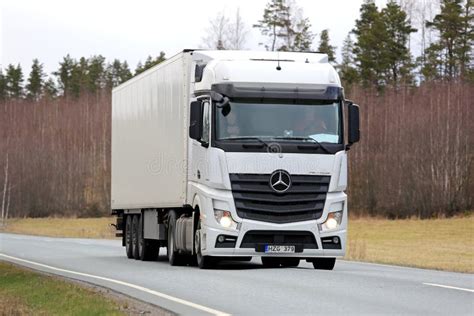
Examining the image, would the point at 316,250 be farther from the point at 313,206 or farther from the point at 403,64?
the point at 403,64

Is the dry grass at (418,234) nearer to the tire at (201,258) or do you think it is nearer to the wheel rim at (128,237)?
the wheel rim at (128,237)

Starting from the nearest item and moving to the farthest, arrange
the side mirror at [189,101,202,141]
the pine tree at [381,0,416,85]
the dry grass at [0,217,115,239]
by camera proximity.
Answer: the side mirror at [189,101,202,141] → the dry grass at [0,217,115,239] → the pine tree at [381,0,416,85]

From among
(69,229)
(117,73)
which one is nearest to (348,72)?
(69,229)

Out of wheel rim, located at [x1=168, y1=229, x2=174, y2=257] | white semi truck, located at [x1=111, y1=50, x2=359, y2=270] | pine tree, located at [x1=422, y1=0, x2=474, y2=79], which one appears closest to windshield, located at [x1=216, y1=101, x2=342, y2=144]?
white semi truck, located at [x1=111, y1=50, x2=359, y2=270]

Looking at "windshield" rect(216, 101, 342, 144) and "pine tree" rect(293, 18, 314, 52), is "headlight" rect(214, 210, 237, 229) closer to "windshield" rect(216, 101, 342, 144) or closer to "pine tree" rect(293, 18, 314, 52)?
"windshield" rect(216, 101, 342, 144)

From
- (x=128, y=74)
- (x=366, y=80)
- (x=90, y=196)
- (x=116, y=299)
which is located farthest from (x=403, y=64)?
(x=116, y=299)

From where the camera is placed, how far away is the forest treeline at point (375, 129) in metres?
80.3

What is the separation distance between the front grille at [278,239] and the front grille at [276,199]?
0.75ft

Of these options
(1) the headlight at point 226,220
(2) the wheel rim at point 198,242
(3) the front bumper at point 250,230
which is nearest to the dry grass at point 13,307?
(3) the front bumper at point 250,230

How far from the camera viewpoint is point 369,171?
284ft

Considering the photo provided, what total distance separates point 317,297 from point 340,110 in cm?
716

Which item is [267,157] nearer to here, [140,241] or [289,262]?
[289,262]

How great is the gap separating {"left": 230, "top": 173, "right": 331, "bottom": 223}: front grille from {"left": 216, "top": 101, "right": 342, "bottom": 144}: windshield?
2.44ft

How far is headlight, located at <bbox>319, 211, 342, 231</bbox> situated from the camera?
2083cm
